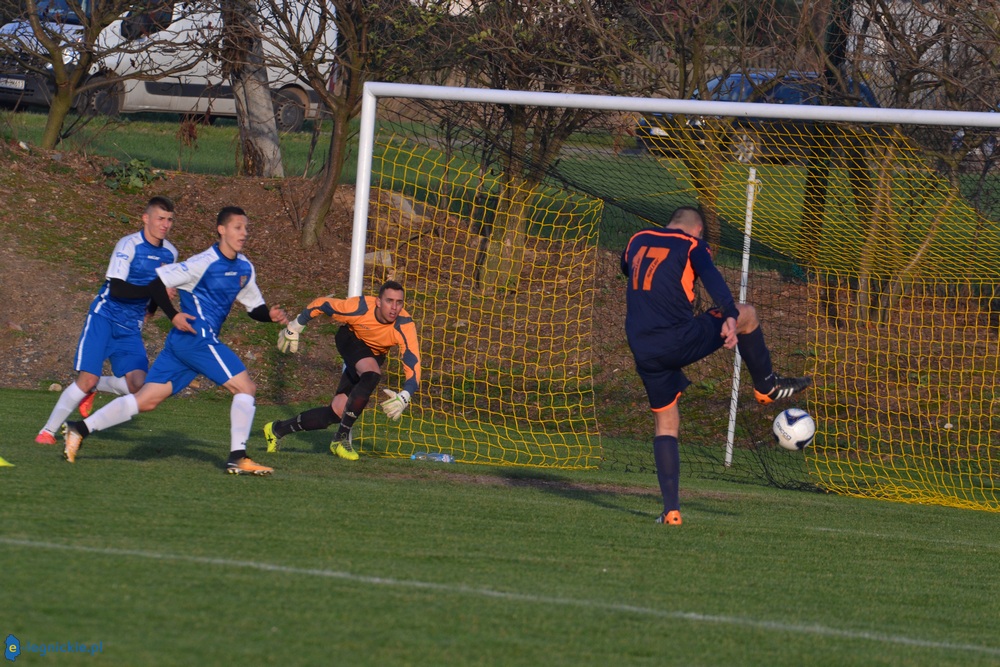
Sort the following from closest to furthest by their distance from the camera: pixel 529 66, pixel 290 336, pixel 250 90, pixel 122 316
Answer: pixel 290 336 < pixel 122 316 < pixel 529 66 < pixel 250 90

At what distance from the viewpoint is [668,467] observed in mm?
7055

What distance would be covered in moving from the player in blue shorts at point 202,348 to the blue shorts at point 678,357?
8.06ft

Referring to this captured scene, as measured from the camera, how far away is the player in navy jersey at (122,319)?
7984mm

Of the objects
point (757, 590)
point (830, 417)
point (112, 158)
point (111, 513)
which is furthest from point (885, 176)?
point (112, 158)

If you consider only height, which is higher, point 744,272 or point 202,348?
point 744,272

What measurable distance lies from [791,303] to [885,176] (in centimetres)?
300

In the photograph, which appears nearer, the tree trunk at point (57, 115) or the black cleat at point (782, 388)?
the black cleat at point (782, 388)

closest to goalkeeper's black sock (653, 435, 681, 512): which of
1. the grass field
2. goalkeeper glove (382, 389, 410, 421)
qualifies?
the grass field

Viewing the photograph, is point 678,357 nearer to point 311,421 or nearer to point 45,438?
point 311,421

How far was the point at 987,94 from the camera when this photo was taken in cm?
1274

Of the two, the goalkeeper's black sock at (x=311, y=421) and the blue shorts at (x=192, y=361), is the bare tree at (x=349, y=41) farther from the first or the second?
the blue shorts at (x=192, y=361)

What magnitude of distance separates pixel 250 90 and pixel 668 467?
11.6m

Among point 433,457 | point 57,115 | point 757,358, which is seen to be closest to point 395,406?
point 433,457

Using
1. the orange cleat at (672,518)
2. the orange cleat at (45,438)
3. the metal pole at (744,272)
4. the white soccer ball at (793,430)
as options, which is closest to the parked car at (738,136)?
the metal pole at (744,272)
